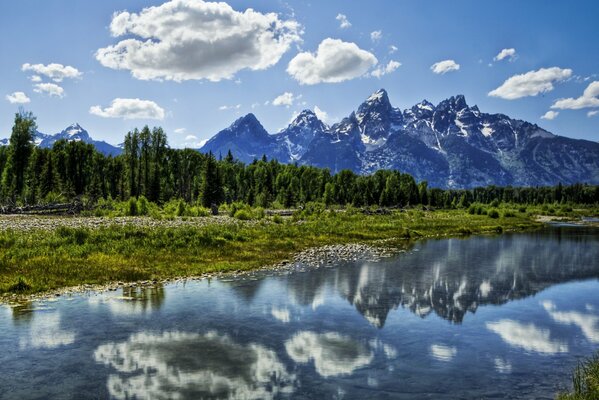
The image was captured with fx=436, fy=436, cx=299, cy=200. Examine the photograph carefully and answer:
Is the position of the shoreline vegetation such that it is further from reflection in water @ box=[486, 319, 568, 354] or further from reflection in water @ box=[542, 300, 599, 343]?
reflection in water @ box=[542, 300, 599, 343]

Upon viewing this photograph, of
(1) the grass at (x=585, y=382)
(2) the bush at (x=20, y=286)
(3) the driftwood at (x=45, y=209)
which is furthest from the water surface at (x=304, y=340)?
(3) the driftwood at (x=45, y=209)

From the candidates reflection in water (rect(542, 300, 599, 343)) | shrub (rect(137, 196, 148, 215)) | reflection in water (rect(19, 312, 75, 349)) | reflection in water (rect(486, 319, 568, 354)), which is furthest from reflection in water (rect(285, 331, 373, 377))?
shrub (rect(137, 196, 148, 215))

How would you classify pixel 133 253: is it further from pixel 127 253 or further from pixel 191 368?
pixel 191 368

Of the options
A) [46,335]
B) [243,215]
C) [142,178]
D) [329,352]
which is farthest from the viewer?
[142,178]

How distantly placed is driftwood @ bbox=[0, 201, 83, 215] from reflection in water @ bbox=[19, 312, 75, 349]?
6323 cm

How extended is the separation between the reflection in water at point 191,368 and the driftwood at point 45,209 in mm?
67831

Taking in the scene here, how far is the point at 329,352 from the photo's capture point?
15.9m

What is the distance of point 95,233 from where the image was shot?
3838 centimetres

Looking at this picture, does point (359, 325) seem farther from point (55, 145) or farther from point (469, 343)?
point (55, 145)

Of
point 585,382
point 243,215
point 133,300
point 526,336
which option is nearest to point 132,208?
point 243,215

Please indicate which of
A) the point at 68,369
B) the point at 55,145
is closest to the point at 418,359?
the point at 68,369

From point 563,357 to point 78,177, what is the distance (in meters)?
128

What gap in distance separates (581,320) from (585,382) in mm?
9863

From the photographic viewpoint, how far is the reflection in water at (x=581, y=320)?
1889 centimetres
